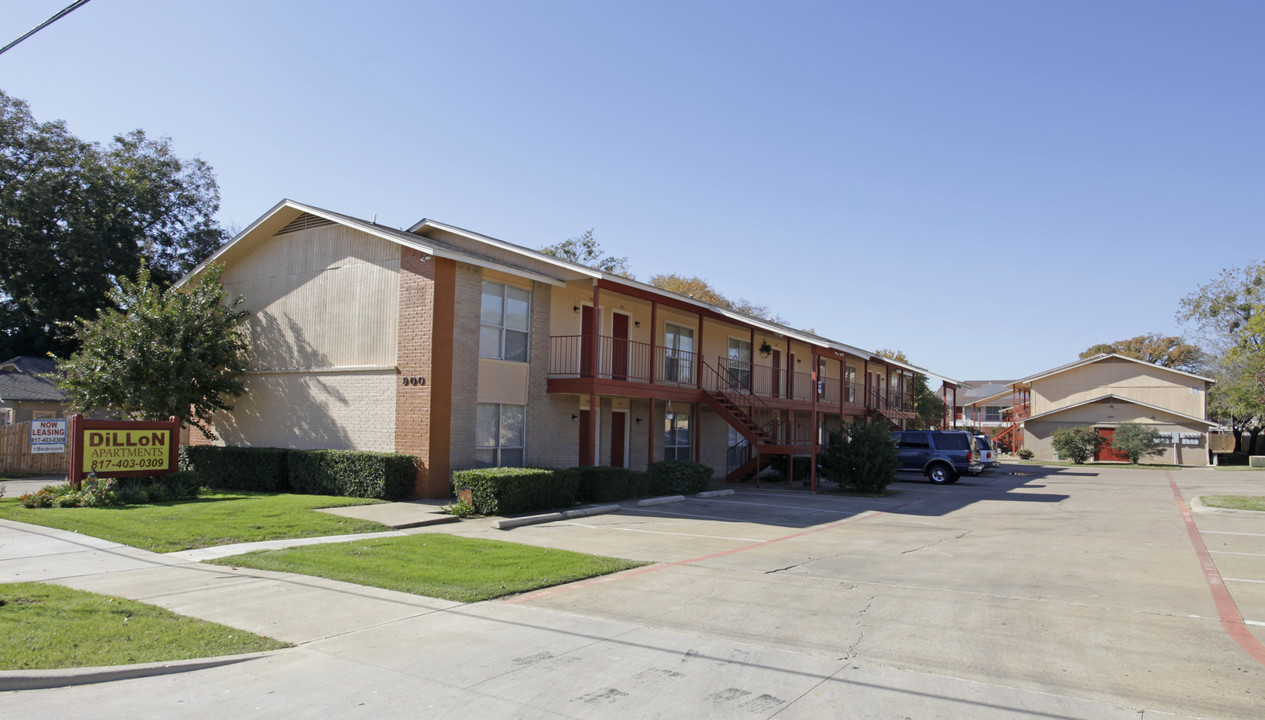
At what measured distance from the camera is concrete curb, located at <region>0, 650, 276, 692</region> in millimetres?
5551

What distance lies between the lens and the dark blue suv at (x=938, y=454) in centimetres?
2891

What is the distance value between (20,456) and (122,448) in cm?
1177

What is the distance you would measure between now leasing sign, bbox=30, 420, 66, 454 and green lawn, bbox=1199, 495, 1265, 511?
30.6 m

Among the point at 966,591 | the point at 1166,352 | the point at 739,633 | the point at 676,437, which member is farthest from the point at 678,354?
the point at 1166,352

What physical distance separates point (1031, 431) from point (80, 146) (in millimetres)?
54514

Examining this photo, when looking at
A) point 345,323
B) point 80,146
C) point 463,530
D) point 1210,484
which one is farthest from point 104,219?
point 1210,484

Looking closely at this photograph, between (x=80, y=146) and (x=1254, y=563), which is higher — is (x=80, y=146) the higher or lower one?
the higher one

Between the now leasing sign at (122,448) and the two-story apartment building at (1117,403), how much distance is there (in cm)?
4870

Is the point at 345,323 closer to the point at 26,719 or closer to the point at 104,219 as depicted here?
the point at 26,719

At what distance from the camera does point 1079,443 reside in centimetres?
4519

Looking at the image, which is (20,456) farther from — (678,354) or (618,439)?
(678,354)

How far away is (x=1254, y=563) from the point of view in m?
11.6

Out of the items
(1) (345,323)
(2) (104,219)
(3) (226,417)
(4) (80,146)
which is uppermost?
(4) (80,146)

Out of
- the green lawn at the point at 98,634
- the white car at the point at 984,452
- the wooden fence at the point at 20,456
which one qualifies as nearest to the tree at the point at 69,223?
the wooden fence at the point at 20,456
